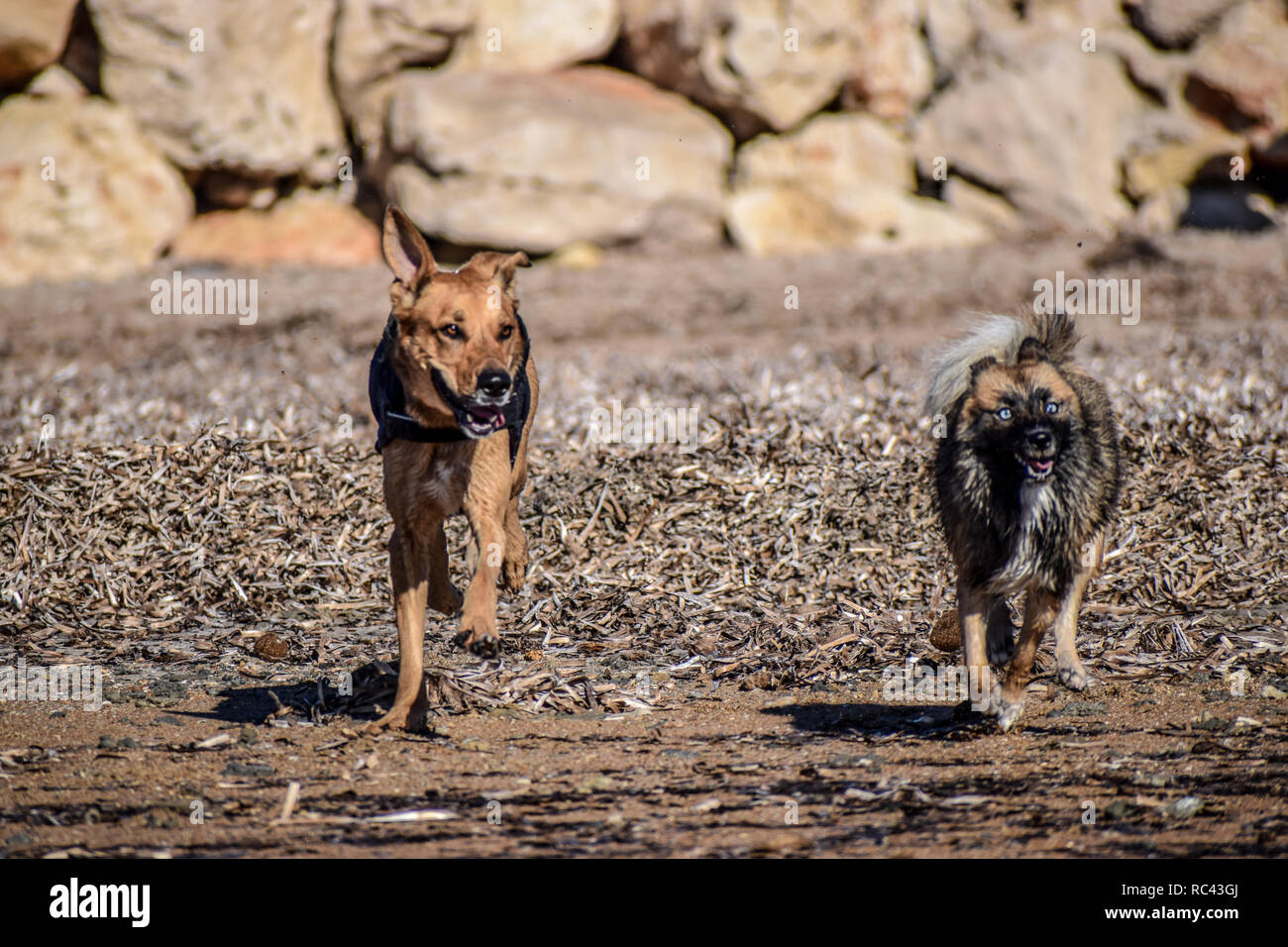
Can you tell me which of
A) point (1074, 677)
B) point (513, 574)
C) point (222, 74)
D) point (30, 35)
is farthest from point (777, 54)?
point (1074, 677)

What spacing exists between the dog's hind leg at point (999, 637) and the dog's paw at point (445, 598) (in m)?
2.28

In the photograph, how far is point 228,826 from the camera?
3.98m

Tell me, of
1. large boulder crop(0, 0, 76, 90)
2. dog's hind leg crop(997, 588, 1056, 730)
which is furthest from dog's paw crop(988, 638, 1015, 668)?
large boulder crop(0, 0, 76, 90)

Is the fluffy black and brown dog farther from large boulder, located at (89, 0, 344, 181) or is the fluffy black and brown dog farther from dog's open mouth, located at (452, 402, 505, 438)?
large boulder, located at (89, 0, 344, 181)

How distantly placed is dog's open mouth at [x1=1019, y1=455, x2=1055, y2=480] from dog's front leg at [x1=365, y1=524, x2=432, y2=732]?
232 cm

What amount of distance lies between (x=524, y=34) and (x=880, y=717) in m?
15.1

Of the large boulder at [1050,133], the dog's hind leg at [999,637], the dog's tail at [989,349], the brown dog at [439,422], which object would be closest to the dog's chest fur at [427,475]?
the brown dog at [439,422]

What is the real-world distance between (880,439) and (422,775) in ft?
14.5

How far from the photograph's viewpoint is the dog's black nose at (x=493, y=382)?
4562 millimetres

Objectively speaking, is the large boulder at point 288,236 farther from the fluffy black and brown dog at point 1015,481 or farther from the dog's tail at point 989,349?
the fluffy black and brown dog at point 1015,481

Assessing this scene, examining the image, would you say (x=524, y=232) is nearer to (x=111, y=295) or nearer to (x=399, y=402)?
(x=111, y=295)

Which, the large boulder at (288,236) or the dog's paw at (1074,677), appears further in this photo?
the large boulder at (288,236)

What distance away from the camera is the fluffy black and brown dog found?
17.0ft

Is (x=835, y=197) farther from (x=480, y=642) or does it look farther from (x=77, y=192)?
(x=480, y=642)
